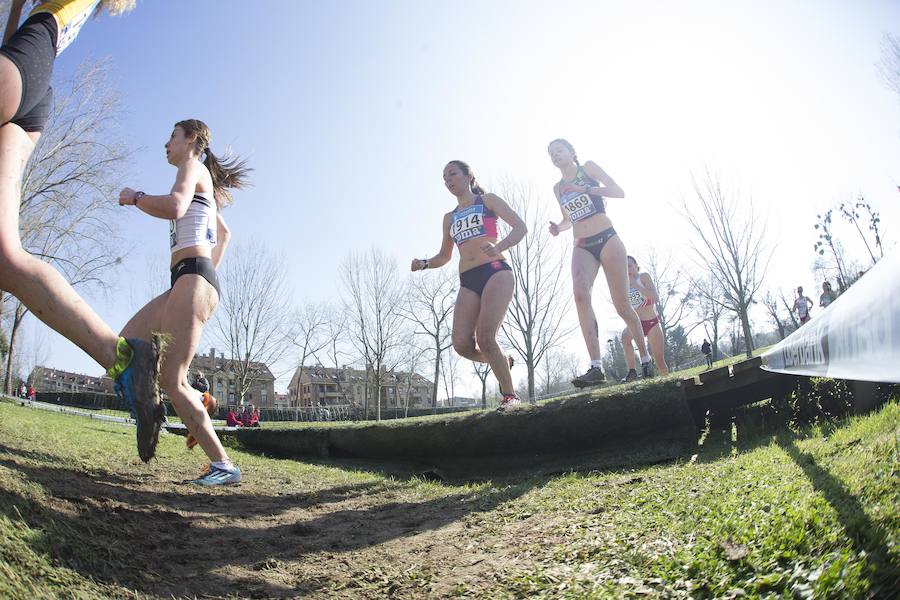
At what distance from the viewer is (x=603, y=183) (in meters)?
5.48

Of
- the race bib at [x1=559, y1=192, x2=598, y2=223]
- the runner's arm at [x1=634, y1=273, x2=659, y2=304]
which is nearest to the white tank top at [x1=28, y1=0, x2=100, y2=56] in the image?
the race bib at [x1=559, y1=192, x2=598, y2=223]

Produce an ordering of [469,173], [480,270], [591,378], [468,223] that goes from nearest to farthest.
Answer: [480,270] < [468,223] < [469,173] < [591,378]

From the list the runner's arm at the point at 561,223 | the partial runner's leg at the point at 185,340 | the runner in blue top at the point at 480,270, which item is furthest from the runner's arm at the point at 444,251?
the partial runner's leg at the point at 185,340

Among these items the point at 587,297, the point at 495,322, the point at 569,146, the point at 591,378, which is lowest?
the point at 591,378

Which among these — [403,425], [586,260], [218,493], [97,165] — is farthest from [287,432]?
[97,165]

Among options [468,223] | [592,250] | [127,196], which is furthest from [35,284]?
[592,250]

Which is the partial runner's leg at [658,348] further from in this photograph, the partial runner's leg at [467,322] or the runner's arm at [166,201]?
the runner's arm at [166,201]

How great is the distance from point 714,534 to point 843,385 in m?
2.62

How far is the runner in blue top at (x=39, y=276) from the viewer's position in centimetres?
200

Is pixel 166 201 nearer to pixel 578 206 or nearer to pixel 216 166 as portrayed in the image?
pixel 216 166

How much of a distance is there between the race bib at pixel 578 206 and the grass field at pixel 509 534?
3001mm

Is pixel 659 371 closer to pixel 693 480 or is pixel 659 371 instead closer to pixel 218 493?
pixel 693 480

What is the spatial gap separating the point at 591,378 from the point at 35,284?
4.63 m

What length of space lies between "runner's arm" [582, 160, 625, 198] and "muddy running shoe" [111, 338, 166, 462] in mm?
4638
